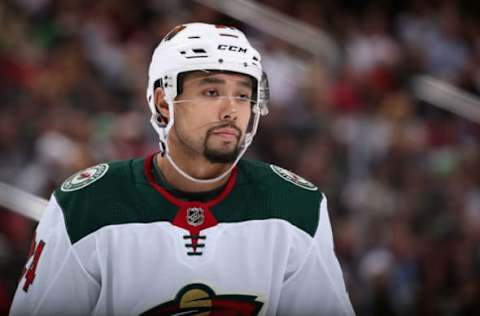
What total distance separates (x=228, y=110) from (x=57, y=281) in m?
0.70

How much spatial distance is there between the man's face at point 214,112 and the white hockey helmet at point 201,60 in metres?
0.03

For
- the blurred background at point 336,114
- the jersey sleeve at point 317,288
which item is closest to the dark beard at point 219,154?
the jersey sleeve at point 317,288

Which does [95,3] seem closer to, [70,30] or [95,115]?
[70,30]

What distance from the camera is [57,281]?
283cm

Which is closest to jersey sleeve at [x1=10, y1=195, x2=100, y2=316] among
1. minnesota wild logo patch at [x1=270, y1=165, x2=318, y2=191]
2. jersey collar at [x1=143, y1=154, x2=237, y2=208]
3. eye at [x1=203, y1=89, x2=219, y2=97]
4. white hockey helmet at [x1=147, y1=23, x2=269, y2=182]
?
jersey collar at [x1=143, y1=154, x2=237, y2=208]

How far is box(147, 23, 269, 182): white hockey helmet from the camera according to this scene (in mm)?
2916

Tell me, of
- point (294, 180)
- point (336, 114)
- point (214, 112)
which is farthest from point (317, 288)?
point (336, 114)

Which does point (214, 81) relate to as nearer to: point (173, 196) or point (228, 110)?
point (228, 110)

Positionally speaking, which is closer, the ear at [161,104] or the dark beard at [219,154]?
the dark beard at [219,154]

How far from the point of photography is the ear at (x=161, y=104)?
305 centimetres

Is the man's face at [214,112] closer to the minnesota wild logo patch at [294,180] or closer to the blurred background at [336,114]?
the minnesota wild logo patch at [294,180]

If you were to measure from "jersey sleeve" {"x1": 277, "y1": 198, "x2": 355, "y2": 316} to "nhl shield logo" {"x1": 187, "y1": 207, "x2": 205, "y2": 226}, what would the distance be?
315 millimetres

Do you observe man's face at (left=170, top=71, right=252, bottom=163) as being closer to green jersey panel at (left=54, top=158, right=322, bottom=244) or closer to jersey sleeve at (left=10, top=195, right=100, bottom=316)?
green jersey panel at (left=54, top=158, right=322, bottom=244)

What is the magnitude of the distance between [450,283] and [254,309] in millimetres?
3655
